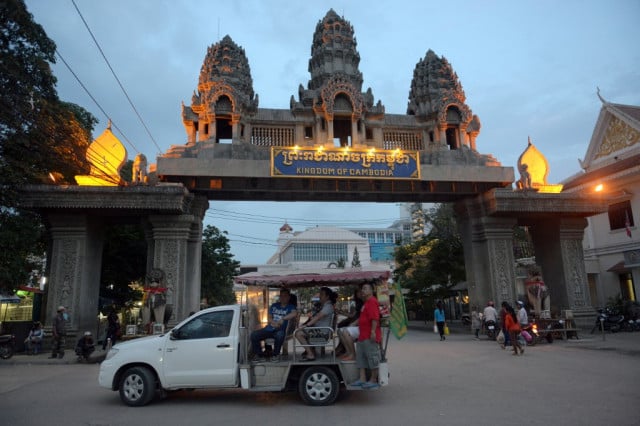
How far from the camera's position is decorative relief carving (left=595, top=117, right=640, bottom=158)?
2427cm

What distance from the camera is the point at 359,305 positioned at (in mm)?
8547

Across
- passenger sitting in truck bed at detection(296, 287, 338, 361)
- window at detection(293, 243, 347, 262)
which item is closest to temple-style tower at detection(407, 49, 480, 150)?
passenger sitting in truck bed at detection(296, 287, 338, 361)

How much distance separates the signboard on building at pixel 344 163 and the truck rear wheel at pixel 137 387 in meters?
10.9

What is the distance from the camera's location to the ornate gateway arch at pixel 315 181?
15.7 meters

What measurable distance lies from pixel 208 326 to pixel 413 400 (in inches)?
150

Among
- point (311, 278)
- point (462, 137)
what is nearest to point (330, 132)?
point (462, 137)

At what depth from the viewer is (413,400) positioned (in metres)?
7.12

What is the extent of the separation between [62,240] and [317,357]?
1289 centimetres

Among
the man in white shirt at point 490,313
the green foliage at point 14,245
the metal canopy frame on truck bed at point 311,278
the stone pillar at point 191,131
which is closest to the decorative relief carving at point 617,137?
the man in white shirt at point 490,313

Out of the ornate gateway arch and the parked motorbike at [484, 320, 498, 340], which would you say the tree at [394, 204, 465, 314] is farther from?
the parked motorbike at [484, 320, 498, 340]

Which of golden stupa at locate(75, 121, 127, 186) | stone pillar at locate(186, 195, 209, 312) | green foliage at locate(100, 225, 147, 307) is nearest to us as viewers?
golden stupa at locate(75, 121, 127, 186)

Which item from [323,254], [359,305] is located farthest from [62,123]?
[323,254]

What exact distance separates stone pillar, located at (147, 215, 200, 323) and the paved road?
15.8 ft

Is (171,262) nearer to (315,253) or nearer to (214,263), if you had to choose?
(214,263)
